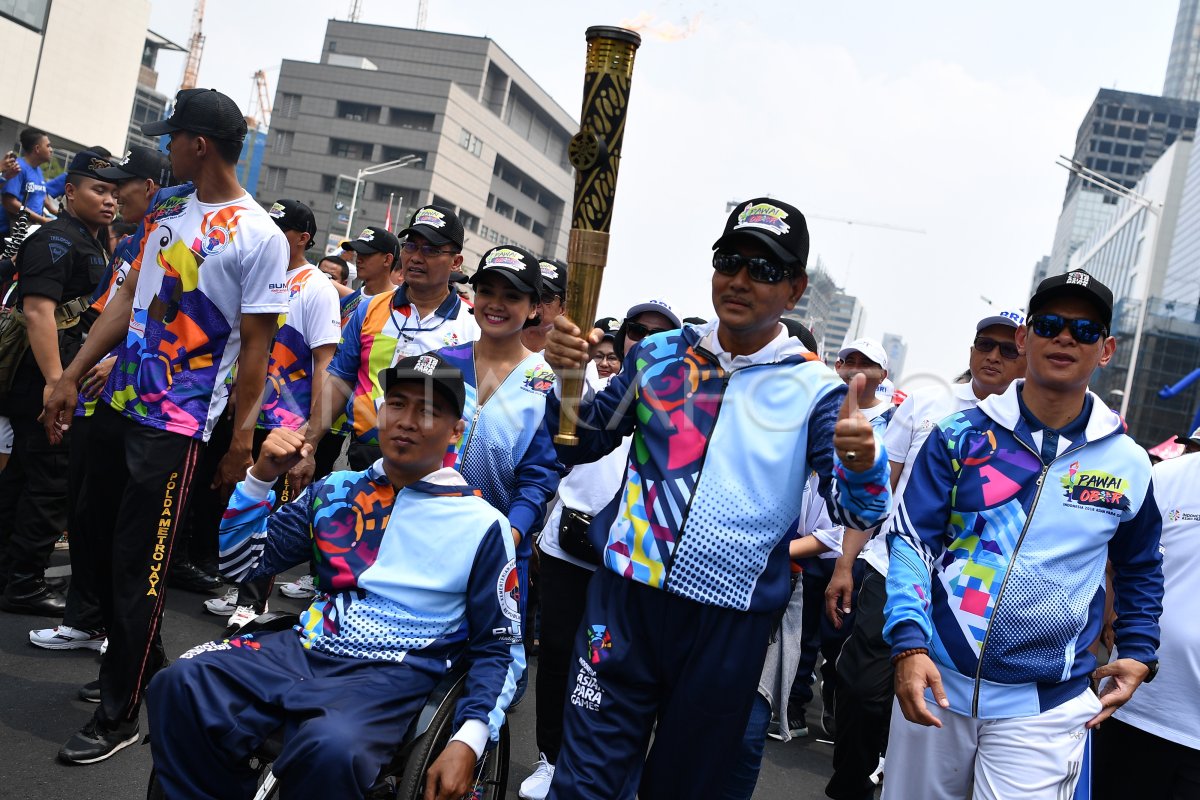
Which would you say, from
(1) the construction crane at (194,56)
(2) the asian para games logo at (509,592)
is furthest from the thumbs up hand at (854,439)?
(1) the construction crane at (194,56)

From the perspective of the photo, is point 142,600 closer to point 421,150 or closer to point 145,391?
point 145,391

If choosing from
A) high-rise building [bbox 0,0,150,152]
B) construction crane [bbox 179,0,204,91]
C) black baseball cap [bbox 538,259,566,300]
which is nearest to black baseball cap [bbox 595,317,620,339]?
black baseball cap [bbox 538,259,566,300]

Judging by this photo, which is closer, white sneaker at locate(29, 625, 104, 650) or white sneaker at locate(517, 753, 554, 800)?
white sneaker at locate(517, 753, 554, 800)

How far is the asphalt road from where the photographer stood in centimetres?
421

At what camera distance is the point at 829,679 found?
749 centimetres

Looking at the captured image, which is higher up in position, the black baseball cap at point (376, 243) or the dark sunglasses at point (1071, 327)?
the black baseball cap at point (376, 243)

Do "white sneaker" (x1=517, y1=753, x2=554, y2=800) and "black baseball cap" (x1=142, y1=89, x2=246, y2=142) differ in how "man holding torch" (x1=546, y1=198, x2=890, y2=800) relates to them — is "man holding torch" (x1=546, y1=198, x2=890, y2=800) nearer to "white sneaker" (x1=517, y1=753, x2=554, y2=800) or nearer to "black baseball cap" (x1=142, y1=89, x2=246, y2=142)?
"white sneaker" (x1=517, y1=753, x2=554, y2=800)

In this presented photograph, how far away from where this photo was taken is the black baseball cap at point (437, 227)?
5.92m

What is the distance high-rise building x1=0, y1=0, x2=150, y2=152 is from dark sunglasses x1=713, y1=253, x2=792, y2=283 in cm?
3197

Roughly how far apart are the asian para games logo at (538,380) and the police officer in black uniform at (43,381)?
8.67 feet

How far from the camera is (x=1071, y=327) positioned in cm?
353

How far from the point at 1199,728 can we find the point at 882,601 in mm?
1237

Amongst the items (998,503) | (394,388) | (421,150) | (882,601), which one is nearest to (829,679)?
(882,601)

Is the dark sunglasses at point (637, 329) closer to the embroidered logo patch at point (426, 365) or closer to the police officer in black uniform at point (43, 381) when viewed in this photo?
the embroidered logo patch at point (426, 365)
